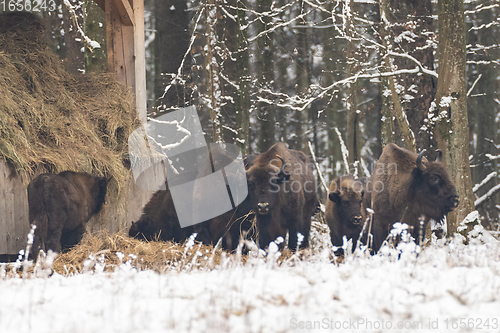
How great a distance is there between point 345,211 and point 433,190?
5.53 ft

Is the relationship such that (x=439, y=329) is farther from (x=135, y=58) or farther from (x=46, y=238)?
(x=135, y=58)

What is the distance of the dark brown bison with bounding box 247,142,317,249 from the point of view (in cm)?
688

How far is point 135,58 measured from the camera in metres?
7.76

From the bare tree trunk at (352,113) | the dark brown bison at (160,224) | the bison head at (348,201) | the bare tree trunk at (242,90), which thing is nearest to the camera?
the dark brown bison at (160,224)

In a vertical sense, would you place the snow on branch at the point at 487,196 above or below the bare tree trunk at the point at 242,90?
below

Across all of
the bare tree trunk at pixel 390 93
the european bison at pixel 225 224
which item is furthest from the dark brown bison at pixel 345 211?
the bare tree trunk at pixel 390 93

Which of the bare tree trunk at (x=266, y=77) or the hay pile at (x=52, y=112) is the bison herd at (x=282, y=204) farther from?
the bare tree trunk at (x=266, y=77)

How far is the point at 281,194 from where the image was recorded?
7.40m

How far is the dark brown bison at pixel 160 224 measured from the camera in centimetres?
694

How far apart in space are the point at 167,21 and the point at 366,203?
9.70 meters

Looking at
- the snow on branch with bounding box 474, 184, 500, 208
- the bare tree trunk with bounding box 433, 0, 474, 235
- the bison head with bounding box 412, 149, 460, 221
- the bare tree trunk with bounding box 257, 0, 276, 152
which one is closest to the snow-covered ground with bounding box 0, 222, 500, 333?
the bison head with bounding box 412, 149, 460, 221

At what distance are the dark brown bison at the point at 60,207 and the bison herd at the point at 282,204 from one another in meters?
0.01

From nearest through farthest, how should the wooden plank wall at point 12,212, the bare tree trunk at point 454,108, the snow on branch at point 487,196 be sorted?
the wooden plank wall at point 12,212
the bare tree trunk at point 454,108
the snow on branch at point 487,196

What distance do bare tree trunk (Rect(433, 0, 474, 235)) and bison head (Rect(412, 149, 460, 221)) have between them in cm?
171
